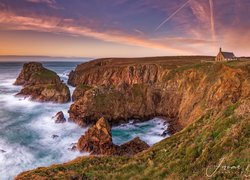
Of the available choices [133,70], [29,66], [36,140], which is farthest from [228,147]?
[29,66]

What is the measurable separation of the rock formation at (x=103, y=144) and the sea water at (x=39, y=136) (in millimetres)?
1733

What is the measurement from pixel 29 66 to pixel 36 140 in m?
77.7

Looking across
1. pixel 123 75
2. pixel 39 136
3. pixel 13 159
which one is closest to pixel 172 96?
pixel 123 75

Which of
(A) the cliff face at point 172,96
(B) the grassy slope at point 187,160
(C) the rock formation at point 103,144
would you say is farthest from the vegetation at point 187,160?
(A) the cliff face at point 172,96

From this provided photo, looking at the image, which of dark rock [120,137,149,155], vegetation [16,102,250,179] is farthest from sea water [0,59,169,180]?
vegetation [16,102,250,179]

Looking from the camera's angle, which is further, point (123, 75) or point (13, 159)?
point (123, 75)

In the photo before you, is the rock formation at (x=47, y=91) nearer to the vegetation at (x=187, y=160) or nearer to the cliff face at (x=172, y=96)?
the cliff face at (x=172, y=96)

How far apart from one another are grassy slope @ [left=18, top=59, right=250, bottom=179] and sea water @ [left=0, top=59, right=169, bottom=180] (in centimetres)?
1617

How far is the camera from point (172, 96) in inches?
2340

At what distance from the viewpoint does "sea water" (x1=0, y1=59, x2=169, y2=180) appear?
119ft

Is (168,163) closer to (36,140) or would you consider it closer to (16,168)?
(16,168)

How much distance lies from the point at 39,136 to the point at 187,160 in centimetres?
3493

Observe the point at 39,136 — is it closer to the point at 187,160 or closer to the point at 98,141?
the point at 98,141

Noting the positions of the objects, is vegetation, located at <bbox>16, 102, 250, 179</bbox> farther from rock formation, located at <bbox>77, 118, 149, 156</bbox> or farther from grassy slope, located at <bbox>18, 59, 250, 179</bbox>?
rock formation, located at <bbox>77, 118, 149, 156</bbox>
